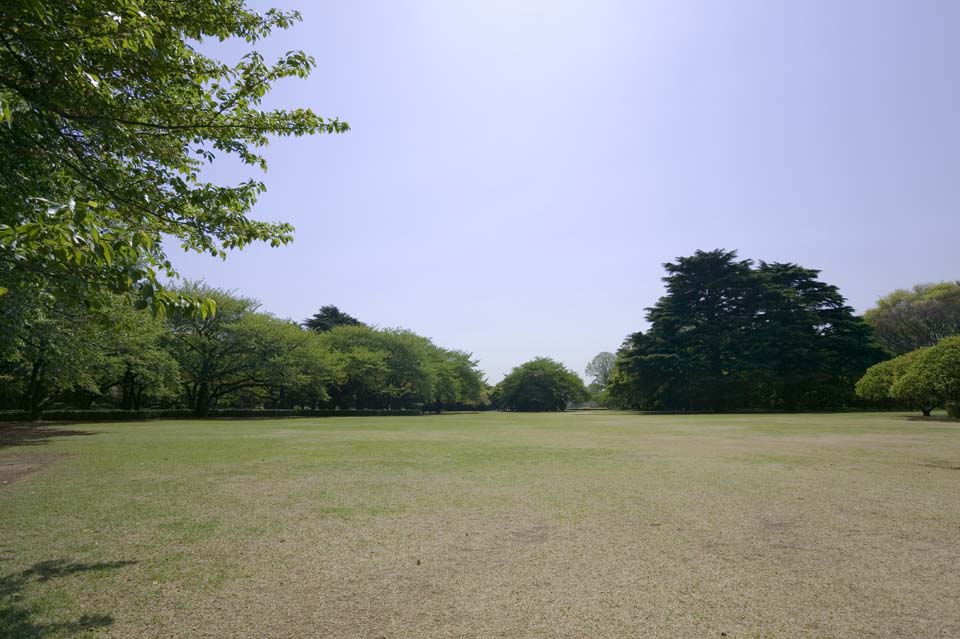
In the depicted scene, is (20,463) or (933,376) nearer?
(20,463)

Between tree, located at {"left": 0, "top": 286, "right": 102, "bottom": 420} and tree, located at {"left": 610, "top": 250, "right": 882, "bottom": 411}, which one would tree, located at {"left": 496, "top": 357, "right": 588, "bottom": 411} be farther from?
tree, located at {"left": 0, "top": 286, "right": 102, "bottom": 420}

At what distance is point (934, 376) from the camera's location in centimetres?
2752

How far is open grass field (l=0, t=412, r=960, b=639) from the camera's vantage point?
11.5 ft

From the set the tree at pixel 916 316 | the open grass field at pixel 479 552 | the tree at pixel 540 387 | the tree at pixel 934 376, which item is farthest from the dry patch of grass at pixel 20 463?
the tree at pixel 540 387

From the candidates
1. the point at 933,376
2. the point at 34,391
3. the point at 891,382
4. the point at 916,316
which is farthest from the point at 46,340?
the point at 916,316

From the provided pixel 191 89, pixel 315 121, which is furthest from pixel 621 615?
pixel 191 89

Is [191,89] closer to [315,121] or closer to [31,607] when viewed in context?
[315,121]

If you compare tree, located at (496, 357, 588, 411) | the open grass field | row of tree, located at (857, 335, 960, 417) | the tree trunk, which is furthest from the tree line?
the tree trunk

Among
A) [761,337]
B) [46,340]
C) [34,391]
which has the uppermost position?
[761,337]

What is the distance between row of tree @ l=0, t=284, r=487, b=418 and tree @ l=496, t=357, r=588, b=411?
32.8 ft

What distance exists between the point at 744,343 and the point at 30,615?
5342 centimetres

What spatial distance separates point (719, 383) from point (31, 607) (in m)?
52.2

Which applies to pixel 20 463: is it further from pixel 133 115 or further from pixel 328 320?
pixel 328 320

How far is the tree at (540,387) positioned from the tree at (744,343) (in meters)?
23.1
